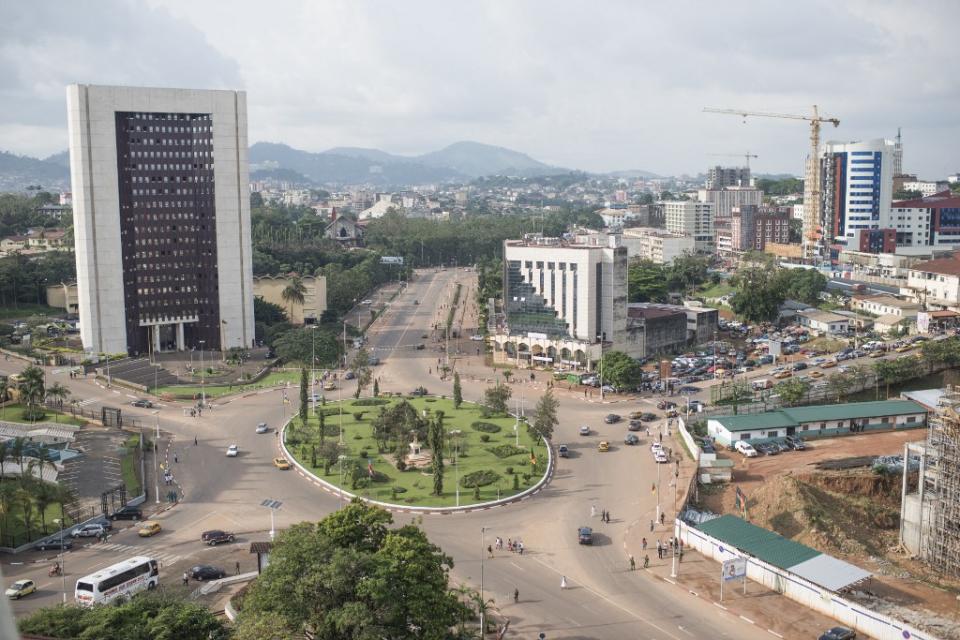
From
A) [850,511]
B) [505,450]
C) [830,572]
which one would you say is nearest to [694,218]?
[505,450]

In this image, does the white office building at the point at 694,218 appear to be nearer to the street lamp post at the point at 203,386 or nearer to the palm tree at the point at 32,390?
the street lamp post at the point at 203,386

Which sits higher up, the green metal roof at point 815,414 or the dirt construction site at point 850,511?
the green metal roof at point 815,414

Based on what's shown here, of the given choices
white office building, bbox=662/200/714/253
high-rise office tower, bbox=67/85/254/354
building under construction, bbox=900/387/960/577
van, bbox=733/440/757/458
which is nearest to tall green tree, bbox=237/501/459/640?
building under construction, bbox=900/387/960/577

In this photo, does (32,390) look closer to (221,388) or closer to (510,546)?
(221,388)

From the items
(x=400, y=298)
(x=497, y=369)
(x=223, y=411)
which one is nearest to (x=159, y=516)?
(x=223, y=411)

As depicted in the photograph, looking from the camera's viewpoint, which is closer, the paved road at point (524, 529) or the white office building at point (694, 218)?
the paved road at point (524, 529)

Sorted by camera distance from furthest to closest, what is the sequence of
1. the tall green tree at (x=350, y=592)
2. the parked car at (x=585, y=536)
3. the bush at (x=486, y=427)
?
the bush at (x=486, y=427) < the parked car at (x=585, y=536) < the tall green tree at (x=350, y=592)

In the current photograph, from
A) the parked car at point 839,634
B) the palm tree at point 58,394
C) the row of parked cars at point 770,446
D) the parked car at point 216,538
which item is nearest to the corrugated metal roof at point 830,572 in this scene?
the parked car at point 839,634
